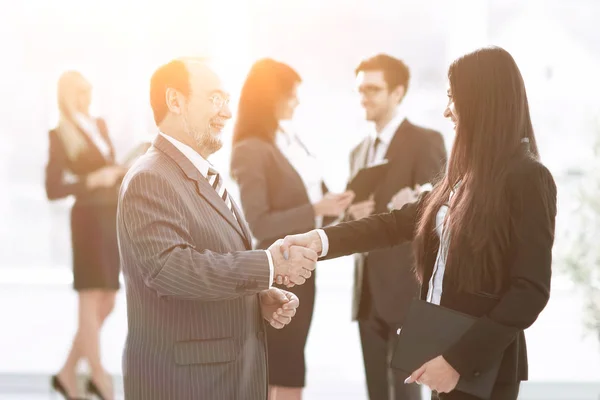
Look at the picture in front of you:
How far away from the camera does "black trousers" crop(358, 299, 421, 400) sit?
10.3 feet

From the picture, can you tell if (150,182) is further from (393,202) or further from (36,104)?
(36,104)

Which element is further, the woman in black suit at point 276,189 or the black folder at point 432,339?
the woman in black suit at point 276,189

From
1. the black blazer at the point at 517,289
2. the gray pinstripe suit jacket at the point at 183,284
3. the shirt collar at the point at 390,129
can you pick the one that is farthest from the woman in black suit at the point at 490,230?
the shirt collar at the point at 390,129

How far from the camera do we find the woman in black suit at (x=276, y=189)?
3047mm

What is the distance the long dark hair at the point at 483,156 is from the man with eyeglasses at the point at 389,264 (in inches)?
52.5

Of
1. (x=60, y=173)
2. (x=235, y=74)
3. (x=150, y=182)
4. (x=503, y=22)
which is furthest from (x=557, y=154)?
(x=150, y=182)

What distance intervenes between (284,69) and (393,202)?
727 mm

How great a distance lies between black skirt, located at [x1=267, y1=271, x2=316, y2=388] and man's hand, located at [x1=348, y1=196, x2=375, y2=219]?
1.00 ft

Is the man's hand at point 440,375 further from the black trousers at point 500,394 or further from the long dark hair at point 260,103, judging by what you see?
the long dark hair at point 260,103

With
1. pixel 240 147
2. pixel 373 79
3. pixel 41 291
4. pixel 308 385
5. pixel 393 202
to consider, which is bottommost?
pixel 308 385

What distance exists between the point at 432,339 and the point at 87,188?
253 cm

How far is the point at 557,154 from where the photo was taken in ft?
15.0

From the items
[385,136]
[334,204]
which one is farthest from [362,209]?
[385,136]

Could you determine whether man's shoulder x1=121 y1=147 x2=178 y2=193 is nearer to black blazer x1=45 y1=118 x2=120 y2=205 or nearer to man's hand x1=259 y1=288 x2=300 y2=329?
man's hand x1=259 y1=288 x2=300 y2=329
